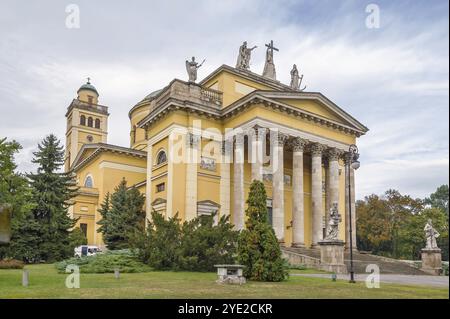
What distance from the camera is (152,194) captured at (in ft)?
118

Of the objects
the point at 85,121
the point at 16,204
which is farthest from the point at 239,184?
the point at 85,121

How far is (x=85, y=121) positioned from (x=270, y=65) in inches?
1605

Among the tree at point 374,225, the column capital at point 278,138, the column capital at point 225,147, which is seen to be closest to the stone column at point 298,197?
the column capital at point 278,138

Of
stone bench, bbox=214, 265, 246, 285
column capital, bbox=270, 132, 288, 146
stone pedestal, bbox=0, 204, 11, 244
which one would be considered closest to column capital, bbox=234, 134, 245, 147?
column capital, bbox=270, 132, 288, 146

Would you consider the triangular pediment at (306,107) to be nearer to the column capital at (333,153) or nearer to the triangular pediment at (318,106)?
the triangular pediment at (318,106)

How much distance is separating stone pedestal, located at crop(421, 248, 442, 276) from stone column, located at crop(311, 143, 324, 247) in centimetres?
767

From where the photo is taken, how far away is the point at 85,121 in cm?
7131

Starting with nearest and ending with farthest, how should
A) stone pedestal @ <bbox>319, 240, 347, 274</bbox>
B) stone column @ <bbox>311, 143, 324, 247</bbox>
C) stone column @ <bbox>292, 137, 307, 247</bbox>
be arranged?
stone pedestal @ <bbox>319, 240, 347, 274</bbox>, stone column @ <bbox>292, 137, 307, 247</bbox>, stone column @ <bbox>311, 143, 324, 247</bbox>

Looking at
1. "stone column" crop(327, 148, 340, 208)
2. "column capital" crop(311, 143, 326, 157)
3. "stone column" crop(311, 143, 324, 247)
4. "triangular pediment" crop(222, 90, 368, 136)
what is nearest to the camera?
"triangular pediment" crop(222, 90, 368, 136)

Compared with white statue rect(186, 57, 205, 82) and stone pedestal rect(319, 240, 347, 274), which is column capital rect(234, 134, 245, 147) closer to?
white statue rect(186, 57, 205, 82)

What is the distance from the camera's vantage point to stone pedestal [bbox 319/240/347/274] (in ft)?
83.4

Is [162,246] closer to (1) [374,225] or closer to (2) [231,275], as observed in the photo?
(2) [231,275]
